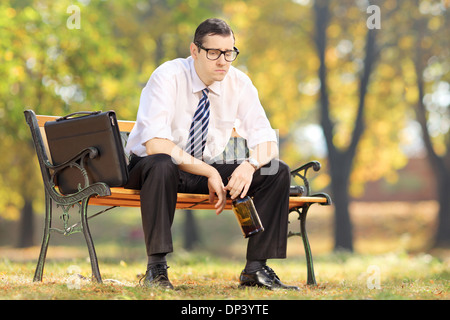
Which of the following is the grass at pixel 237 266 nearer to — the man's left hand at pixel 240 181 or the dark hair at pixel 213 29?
the man's left hand at pixel 240 181

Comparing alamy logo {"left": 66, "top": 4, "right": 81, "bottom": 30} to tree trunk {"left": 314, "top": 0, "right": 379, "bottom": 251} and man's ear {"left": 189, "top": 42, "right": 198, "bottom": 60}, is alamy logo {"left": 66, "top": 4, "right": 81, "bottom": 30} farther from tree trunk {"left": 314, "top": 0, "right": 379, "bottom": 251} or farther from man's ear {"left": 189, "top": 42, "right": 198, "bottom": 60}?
man's ear {"left": 189, "top": 42, "right": 198, "bottom": 60}

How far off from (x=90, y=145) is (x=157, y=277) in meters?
0.93

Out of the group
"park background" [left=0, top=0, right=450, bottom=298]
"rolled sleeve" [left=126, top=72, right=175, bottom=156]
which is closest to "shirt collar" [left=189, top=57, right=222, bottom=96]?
"rolled sleeve" [left=126, top=72, right=175, bottom=156]

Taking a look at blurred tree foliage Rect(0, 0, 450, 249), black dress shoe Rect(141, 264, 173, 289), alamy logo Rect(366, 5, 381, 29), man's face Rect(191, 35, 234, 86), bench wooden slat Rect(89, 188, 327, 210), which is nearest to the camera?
black dress shoe Rect(141, 264, 173, 289)

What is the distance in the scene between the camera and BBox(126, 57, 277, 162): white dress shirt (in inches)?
155

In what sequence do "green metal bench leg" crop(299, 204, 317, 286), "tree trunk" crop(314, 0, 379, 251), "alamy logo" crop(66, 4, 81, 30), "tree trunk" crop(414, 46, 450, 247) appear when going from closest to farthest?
"green metal bench leg" crop(299, 204, 317, 286), "alamy logo" crop(66, 4, 81, 30), "tree trunk" crop(314, 0, 379, 251), "tree trunk" crop(414, 46, 450, 247)

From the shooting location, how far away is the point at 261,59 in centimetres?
1486

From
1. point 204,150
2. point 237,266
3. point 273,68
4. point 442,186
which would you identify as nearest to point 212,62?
point 204,150

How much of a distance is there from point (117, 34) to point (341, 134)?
760 centimetres

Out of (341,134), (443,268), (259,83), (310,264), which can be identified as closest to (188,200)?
(310,264)

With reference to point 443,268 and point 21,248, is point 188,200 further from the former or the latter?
point 21,248

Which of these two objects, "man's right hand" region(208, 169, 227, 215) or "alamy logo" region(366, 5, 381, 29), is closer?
"man's right hand" region(208, 169, 227, 215)

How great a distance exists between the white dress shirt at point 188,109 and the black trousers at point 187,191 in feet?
0.64
